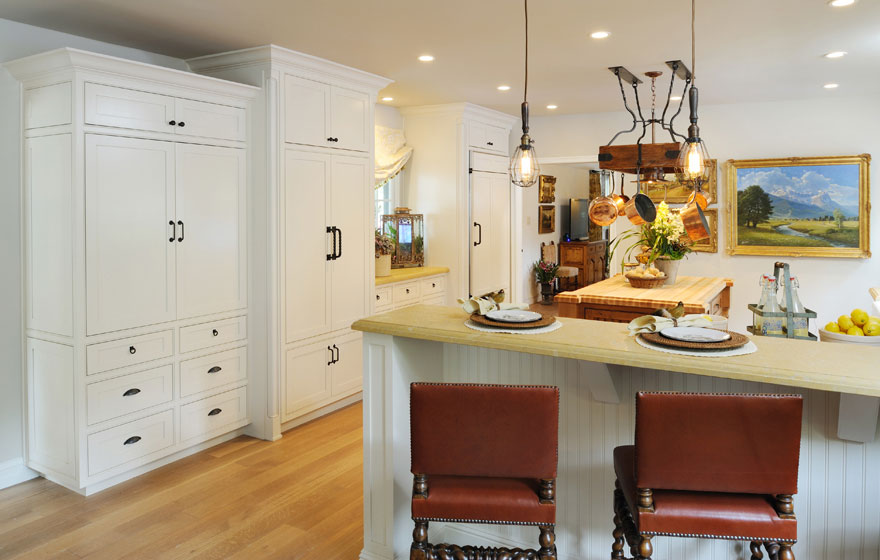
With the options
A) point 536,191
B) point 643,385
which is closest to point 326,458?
point 643,385

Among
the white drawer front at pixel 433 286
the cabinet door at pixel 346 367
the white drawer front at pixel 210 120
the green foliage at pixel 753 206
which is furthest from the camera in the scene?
the green foliage at pixel 753 206

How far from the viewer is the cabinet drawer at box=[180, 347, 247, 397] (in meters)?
3.75

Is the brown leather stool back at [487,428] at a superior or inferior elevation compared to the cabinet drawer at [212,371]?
superior

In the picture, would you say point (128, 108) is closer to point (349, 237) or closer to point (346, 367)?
point (349, 237)

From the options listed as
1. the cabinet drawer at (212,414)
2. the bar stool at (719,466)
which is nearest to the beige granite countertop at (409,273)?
the cabinet drawer at (212,414)

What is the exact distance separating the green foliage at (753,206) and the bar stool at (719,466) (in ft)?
15.8

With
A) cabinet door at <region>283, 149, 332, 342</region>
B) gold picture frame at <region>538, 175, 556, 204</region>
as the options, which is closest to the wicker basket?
cabinet door at <region>283, 149, 332, 342</region>

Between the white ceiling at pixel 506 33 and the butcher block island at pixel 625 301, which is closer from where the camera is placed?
the white ceiling at pixel 506 33

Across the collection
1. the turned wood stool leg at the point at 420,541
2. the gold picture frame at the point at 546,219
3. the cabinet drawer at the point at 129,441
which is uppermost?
the gold picture frame at the point at 546,219

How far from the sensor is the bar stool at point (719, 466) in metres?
1.66

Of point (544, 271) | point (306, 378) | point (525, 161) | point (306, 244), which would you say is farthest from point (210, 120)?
point (544, 271)

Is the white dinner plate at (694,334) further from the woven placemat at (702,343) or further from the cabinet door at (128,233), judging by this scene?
the cabinet door at (128,233)

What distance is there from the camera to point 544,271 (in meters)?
9.59

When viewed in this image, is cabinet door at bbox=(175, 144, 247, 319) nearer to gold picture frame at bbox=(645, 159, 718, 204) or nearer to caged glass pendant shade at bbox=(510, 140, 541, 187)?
caged glass pendant shade at bbox=(510, 140, 541, 187)
